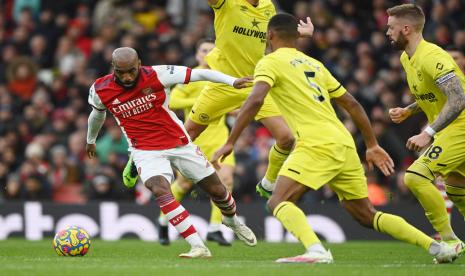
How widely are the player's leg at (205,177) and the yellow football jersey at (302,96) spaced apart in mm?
1969

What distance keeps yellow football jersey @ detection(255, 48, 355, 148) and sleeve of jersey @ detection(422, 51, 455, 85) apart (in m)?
1.43

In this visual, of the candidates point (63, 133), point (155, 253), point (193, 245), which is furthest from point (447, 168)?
point (63, 133)

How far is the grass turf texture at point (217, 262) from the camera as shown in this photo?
930 centimetres

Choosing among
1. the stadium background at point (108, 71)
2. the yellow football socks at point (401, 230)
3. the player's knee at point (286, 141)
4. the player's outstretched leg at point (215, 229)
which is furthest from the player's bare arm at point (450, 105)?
the stadium background at point (108, 71)

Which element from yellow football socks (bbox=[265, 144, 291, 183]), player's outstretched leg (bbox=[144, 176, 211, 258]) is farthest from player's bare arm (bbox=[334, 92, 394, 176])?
yellow football socks (bbox=[265, 144, 291, 183])

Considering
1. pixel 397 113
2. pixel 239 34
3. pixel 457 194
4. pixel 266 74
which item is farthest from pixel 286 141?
pixel 266 74

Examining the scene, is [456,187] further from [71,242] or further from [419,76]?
[71,242]

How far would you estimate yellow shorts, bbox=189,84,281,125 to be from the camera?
1284 centimetres

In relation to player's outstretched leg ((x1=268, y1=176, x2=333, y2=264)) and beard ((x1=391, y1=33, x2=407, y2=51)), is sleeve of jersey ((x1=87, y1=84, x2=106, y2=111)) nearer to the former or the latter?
player's outstretched leg ((x1=268, y1=176, x2=333, y2=264))

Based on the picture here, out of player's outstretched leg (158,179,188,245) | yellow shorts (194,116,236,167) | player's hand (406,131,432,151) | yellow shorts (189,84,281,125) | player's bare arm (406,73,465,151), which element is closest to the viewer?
player's hand (406,131,432,151)

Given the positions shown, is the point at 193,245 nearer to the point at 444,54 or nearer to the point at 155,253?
the point at 155,253

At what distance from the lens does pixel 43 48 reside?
2238cm

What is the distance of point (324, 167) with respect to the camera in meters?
9.73

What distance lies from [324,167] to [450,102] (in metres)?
1.74
